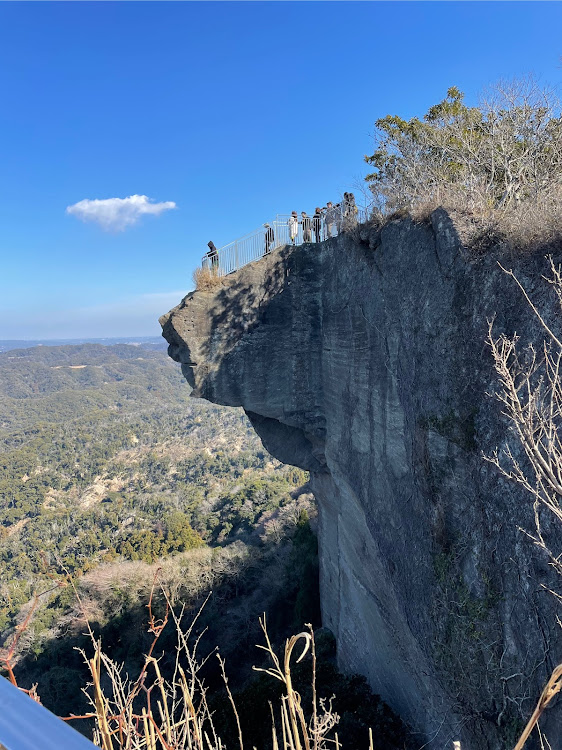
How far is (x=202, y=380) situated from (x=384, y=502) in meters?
5.62

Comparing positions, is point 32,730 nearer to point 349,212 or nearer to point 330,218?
point 349,212

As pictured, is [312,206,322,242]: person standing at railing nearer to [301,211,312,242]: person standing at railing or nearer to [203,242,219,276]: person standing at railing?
[301,211,312,242]: person standing at railing

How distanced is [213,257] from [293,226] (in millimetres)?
2188

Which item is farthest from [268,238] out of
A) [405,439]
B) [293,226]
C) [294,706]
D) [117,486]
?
[117,486]

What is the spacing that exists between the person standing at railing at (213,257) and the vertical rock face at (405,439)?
62 cm

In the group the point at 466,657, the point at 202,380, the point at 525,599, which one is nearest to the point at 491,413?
the point at 525,599

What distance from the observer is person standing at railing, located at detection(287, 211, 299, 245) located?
11.4 metres

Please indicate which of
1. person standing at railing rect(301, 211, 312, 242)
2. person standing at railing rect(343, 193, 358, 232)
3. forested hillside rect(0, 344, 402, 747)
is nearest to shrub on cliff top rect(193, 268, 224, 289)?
person standing at railing rect(301, 211, 312, 242)

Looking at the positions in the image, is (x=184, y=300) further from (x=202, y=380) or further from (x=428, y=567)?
(x=428, y=567)

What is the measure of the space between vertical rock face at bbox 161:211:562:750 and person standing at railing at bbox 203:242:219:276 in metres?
0.62

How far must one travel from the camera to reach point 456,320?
18.5 ft

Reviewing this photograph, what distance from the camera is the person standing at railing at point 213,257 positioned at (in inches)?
458

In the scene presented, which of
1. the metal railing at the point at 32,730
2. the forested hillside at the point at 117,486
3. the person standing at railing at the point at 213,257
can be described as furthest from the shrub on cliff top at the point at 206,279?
the metal railing at the point at 32,730

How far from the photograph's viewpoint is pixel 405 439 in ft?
23.3
